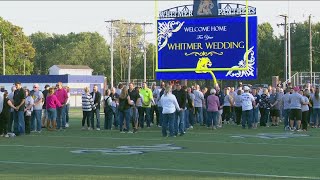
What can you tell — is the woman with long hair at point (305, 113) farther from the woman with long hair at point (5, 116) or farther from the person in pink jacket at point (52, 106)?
the woman with long hair at point (5, 116)

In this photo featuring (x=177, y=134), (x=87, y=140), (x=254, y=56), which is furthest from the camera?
(x=254, y=56)

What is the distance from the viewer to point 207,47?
36.0 metres

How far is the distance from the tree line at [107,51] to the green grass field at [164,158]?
5814cm

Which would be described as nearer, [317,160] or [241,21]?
[317,160]

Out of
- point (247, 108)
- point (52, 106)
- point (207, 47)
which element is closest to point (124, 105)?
point (52, 106)

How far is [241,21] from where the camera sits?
35812mm

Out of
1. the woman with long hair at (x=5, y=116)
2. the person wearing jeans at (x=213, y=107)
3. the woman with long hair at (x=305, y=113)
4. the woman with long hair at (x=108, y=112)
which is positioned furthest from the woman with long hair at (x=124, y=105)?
the woman with long hair at (x=305, y=113)

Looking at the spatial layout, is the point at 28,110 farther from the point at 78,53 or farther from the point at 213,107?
the point at 78,53

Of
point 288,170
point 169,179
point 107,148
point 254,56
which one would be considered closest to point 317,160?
point 288,170

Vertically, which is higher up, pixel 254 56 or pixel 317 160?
pixel 254 56

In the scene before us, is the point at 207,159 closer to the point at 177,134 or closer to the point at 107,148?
the point at 107,148

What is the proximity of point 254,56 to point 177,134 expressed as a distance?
48.1ft

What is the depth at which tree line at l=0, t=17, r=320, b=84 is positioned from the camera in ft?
268

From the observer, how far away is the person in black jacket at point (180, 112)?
2166 cm
